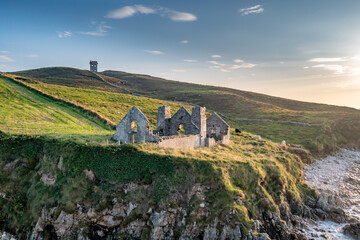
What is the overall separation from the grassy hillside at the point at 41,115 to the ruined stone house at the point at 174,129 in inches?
180

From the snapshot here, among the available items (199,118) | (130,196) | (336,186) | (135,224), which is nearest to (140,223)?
(135,224)

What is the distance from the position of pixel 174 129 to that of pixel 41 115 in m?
21.8

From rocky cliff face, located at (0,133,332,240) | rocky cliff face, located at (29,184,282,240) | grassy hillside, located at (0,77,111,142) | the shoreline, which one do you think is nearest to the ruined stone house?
grassy hillside, located at (0,77,111,142)

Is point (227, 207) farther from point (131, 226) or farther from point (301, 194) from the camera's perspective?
point (301, 194)

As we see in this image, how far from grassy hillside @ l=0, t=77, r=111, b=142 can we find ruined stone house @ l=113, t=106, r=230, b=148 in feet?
15.0

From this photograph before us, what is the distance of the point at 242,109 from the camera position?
91.9m

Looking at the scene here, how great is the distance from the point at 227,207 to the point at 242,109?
77931 millimetres

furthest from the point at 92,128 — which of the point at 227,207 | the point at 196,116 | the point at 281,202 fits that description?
the point at 281,202

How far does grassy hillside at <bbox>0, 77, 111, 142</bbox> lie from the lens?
30.2 m

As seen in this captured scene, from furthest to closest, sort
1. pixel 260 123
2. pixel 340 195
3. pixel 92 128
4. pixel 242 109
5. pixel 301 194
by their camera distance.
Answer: pixel 242 109, pixel 260 123, pixel 92 128, pixel 340 195, pixel 301 194

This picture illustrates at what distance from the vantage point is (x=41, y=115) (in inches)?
1439

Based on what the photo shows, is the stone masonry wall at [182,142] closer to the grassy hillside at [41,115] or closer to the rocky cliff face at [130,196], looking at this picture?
the rocky cliff face at [130,196]

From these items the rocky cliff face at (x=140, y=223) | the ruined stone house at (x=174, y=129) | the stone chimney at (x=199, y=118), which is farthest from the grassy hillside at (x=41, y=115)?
the rocky cliff face at (x=140, y=223)

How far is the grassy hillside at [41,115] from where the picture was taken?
30.2 m
